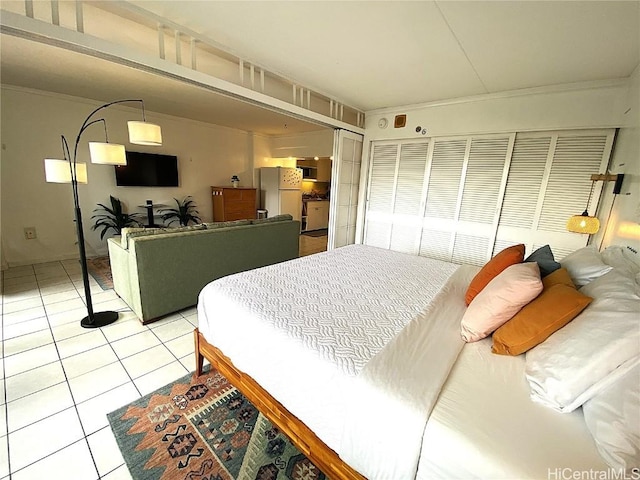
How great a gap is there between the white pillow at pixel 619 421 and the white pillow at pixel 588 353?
29 mm

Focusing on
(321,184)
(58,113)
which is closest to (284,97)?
(58,113)

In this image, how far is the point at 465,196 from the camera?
11.0ft

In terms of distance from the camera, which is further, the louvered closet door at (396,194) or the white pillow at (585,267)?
the louvered closet door at (396,194)

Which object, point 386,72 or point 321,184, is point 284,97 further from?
point 321,184

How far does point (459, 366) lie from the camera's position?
3.50 ft

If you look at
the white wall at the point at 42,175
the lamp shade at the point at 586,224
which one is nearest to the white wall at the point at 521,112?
the lamp shade at the point at 586,224

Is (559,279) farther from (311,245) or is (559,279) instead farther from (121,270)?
(311,245)

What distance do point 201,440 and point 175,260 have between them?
159cm

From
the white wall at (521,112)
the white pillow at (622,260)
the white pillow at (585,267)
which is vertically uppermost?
the white wall at (521,112)

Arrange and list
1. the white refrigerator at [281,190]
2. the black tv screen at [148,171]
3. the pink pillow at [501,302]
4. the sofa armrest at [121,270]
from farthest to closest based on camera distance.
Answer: the white refrigerator at [281,190]
the black tv screen at [148,171]
the sofa armrest at [121,270]
the pink pillow at [501,302]

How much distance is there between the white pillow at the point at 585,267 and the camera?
1314mm

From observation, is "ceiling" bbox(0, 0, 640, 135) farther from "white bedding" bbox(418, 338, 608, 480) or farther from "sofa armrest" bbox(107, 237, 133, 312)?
"white bedding" bbox(418, 338, 608, 480)

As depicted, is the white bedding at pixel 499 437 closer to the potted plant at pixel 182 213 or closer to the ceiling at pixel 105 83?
the ceiling at pixel 105 83

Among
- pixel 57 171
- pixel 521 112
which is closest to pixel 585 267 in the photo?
pixel 521 112
